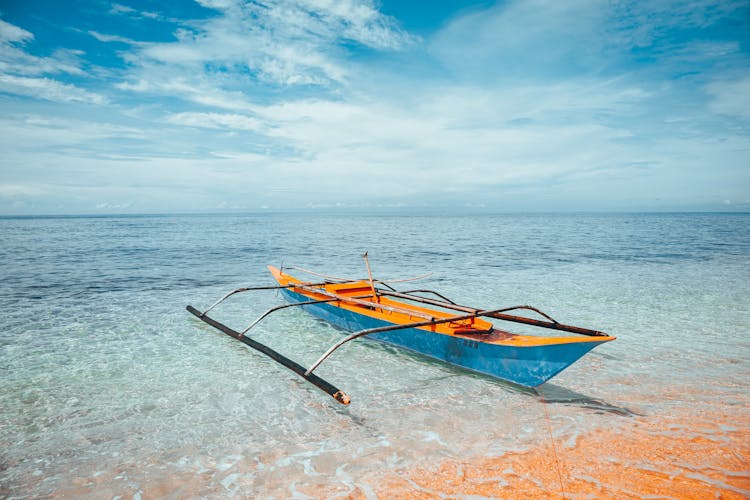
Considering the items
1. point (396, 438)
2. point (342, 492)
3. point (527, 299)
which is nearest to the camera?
point (342, 492)

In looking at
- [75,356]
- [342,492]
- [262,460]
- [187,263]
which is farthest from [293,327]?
[187,263]

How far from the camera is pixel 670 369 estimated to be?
7281mm

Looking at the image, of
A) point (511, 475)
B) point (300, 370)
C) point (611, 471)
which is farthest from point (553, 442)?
point (300, 370)

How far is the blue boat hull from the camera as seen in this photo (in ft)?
18.2

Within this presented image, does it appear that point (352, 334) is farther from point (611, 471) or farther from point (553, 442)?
point (611, 471)

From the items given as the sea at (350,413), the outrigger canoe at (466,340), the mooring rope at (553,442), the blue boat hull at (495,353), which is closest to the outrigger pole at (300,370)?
the outrigger canoe at (466,340)

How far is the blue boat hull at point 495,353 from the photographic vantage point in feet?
18.2

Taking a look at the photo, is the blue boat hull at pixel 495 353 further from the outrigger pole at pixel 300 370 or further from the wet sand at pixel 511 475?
the outrigger pole at pixel 300 370

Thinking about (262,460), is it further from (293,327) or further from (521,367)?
(293,327)

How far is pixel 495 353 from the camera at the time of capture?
6332mm

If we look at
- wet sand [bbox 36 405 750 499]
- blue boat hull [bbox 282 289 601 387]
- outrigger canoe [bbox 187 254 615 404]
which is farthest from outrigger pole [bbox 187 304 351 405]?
blue boat hull [bbox 282 289 601 387]

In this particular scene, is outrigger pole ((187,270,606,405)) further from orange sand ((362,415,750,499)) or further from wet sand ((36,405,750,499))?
orange sand ((362,415,750,499))

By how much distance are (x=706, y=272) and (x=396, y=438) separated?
20.5 metres

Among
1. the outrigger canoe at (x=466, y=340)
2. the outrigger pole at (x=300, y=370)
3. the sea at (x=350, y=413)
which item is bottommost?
the sea at (x=350, y=413)
